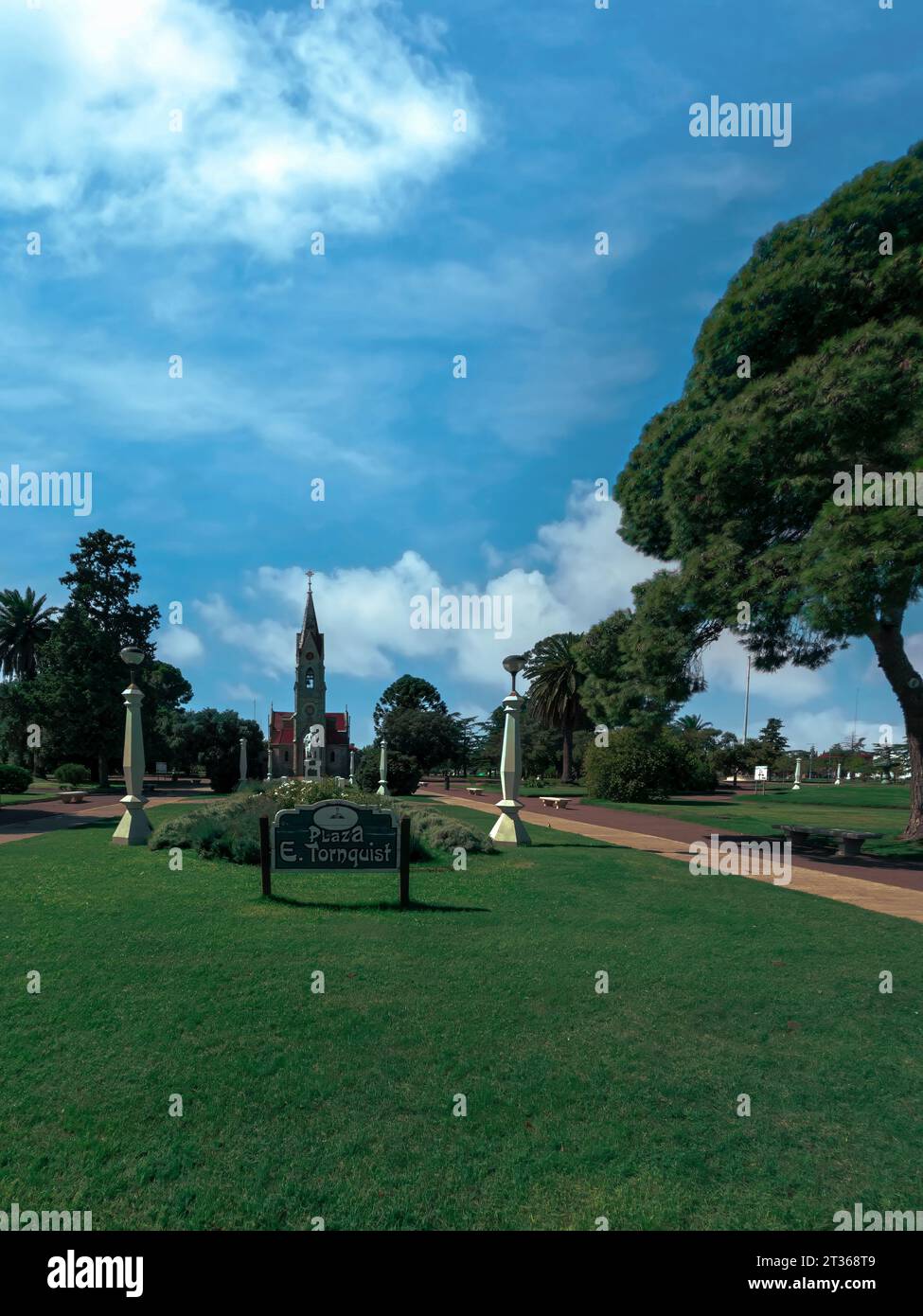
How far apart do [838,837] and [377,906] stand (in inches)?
454

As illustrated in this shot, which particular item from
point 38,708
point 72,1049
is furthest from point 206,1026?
point 38,708

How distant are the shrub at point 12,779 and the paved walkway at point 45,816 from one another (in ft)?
8.13

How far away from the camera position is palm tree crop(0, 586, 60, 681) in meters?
57.8

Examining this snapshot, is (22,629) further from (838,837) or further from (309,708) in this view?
(838,837)

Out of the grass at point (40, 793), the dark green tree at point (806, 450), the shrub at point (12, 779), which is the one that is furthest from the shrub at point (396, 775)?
the dark green tree at point (806, 450)

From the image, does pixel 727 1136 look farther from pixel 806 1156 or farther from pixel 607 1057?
pixel 607 1057

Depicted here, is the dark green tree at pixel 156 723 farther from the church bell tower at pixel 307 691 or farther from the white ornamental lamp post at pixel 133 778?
the white ornamental lamp post at pixel 133 778

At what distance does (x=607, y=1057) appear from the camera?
14.2 ft

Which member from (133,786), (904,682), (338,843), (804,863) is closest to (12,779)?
(133,786)

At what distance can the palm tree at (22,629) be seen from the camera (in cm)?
5781

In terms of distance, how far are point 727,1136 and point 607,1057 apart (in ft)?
3.03

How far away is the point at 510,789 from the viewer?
14875 millimetres

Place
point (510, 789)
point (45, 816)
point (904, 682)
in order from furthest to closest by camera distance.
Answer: point (45, 816)
point (904, 682)
point (510, 789)

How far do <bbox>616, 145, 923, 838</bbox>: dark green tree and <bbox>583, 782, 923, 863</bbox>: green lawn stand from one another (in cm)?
192
